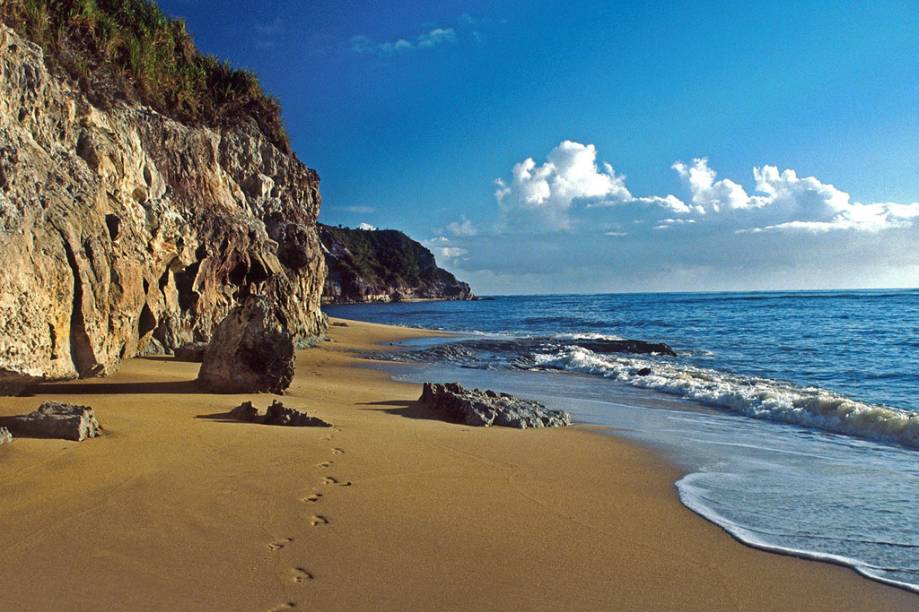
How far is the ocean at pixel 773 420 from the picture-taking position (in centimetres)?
446

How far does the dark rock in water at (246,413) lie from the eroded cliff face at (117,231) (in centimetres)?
228

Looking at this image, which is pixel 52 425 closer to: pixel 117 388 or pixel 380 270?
pixel 117 388

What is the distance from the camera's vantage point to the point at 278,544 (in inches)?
142

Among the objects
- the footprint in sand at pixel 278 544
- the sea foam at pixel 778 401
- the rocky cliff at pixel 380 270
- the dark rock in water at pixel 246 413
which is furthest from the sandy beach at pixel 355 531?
the rocky cliff at pixel 380 270

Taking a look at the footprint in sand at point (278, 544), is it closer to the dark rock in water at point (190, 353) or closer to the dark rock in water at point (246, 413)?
the dark rock in water at point (246, 413)

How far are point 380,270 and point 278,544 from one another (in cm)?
12906

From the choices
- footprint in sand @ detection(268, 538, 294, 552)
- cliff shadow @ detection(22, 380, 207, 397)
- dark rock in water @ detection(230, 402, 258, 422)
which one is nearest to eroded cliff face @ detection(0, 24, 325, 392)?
cliff shadow @ detection(22, 380, 207, 397)

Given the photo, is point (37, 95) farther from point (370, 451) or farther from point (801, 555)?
point (801, 555)

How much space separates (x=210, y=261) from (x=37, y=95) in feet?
22.5

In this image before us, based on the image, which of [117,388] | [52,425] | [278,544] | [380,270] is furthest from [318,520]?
[380,270]

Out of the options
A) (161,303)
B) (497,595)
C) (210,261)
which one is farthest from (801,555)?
(210,261)

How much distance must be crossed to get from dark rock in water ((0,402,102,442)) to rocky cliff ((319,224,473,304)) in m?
101

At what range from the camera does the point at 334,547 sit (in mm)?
3605

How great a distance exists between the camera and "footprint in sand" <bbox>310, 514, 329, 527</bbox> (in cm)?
398
